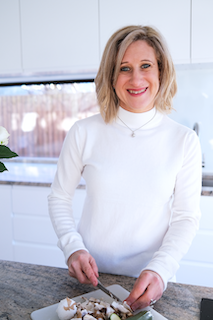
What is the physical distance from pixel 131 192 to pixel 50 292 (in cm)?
38

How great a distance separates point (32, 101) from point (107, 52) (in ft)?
6.86

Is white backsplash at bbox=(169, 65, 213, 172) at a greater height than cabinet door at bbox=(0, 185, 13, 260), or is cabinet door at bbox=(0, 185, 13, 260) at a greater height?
white backsplash at bbox=(169, 65, 213, 172)

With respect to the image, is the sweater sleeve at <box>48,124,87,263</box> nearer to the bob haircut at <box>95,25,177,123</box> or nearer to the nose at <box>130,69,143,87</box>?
the bob haircut at <box>95,25,177,123</box>

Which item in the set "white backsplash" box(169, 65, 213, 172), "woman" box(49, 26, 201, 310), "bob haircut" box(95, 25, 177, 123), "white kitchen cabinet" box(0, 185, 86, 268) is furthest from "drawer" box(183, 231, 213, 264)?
"bob haircut" box(95, 25, 177, 123)

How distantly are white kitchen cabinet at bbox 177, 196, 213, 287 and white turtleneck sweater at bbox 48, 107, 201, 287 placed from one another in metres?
0.88

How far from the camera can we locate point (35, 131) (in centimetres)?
298

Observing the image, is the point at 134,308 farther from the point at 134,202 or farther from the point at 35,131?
the point at 35,131

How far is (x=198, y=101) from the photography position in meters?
2.34

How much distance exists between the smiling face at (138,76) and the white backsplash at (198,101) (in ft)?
4.64

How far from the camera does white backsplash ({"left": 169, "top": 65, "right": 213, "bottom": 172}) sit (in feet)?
7.62

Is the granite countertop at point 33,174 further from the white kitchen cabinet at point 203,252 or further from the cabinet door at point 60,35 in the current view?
the cabinet door at point 60,35

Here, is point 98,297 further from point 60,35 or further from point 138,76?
point 60,35

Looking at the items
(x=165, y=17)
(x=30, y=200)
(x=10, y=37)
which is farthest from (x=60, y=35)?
(x=30, y=200)

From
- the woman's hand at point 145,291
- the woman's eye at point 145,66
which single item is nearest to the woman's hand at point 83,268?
the woman's hand at point 145,291
